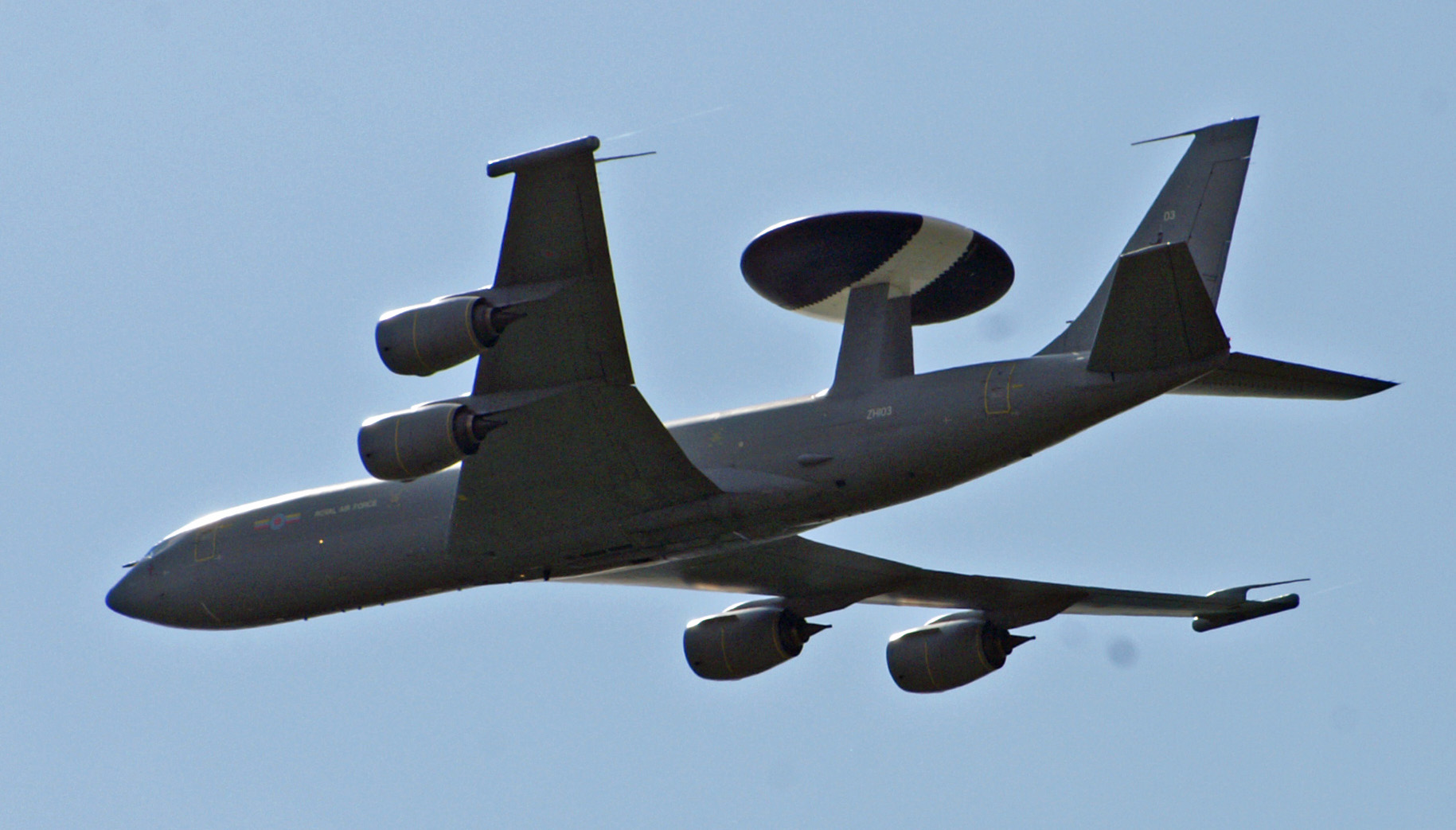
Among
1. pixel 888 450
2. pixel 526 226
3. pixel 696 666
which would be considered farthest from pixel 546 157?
pixel 696 666

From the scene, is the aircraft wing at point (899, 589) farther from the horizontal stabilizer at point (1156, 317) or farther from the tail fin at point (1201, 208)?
the horizontal stabilizer at point (1156, 317)

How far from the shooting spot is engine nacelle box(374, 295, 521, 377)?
19.0 meters

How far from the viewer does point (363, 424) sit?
20812mm

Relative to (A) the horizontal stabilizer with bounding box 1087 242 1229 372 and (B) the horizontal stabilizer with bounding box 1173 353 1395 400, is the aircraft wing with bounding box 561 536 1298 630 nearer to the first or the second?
(B) the horizontal stabilizer with bounding box 1173 353 1395 400

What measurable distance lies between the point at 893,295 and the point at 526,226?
5.51m

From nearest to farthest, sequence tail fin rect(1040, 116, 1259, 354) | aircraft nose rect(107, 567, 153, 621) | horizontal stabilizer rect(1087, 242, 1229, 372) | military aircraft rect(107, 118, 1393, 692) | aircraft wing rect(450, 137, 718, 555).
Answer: horizontal stabilizer rect(1087, 242, 1229, 372), aircraft wing rect(450, 137, 718, 555), military aircraft rect(107, 118, 1393, 692), tail fin rect(1040, 116, 1259, 354), aircraft nose rect(107, 567, 153, 621)

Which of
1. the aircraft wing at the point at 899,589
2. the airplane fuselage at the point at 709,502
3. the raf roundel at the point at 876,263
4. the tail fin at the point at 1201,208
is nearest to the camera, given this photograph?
the airplane fuselage at the point at 709,502

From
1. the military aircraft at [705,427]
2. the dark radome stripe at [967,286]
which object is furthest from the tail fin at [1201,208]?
the dark radome stripe at [967,286]

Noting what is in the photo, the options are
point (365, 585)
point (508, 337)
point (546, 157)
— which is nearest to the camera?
point (546, 157)

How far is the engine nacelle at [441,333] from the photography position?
1900 cm

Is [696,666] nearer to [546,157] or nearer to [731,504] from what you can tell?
[731,504]

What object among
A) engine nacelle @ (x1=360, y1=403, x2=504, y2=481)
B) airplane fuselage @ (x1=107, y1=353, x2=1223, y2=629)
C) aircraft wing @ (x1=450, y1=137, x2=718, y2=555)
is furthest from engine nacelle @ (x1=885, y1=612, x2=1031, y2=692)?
engine nacelle @ (x1=360, y1=403, x2=504, y2=481)

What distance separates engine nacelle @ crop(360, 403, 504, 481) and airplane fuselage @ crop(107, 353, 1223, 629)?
2.37 m

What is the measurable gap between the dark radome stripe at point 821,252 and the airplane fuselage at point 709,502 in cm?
158
